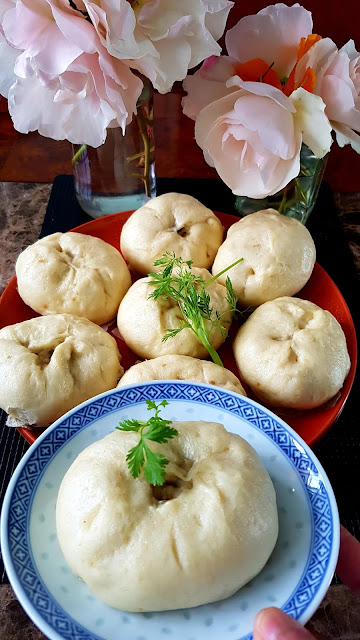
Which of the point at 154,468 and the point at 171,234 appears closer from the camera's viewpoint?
the point at 154,468

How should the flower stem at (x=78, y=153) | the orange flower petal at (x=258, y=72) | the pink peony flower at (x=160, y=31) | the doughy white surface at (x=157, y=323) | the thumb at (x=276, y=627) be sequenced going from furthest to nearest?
the flower stem at (x=78, y=153), the orange flower petal at (x=258, y=72), the doughy white surface at (x=157, y=323), the pink peony flower at (x=160, y=31), the thumb at (x=276, y=627)

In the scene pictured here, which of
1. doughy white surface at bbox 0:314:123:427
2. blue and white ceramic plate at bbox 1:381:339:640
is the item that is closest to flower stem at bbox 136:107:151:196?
doughy white surface at bbox 0:314:123:427

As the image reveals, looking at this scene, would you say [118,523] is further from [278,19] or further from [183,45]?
[278,19]

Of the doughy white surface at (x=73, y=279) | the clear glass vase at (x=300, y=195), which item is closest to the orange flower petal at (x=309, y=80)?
the clear glass vase at (x=300, y=195)

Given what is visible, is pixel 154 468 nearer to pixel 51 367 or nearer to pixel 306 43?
pixel 51 367

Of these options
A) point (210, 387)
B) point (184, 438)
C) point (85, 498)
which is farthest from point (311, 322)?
point (85, 498)

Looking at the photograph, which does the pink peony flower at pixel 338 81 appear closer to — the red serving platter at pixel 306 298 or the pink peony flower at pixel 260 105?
the pink peony flower at pixel 260 105

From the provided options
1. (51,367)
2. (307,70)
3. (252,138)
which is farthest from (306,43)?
(51,367)
